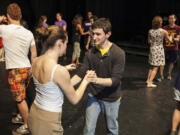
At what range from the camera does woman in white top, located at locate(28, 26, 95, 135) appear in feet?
5.20

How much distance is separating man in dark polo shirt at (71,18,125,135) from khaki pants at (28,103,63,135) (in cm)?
58

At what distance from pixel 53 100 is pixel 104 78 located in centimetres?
66

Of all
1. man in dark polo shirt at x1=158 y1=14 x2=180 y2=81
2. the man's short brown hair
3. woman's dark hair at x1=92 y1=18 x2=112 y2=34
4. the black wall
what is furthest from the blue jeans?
the black wall

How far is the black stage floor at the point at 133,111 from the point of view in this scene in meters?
3.26

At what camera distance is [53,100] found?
1.69m

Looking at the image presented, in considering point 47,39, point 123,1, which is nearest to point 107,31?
point 47,39

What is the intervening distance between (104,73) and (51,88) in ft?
2.47

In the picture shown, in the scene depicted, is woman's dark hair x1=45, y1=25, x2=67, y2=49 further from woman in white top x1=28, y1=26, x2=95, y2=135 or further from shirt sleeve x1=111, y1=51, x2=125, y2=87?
shirt sleeve x1=111, y1=51, x2=125, y2=87

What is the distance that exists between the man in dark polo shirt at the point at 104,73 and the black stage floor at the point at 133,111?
91 centimetres

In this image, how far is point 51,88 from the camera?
5.35 feet

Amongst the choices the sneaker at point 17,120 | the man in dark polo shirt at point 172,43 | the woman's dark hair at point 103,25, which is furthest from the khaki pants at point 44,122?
Result: the man in dark polo shirt at point 172,43

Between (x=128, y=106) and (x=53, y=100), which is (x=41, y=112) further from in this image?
(x=128, y=106)

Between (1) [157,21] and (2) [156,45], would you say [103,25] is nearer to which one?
(1) [157,21]

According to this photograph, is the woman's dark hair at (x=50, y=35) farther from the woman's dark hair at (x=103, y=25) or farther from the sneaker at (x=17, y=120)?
the sneaker at (x=17, y=120)
